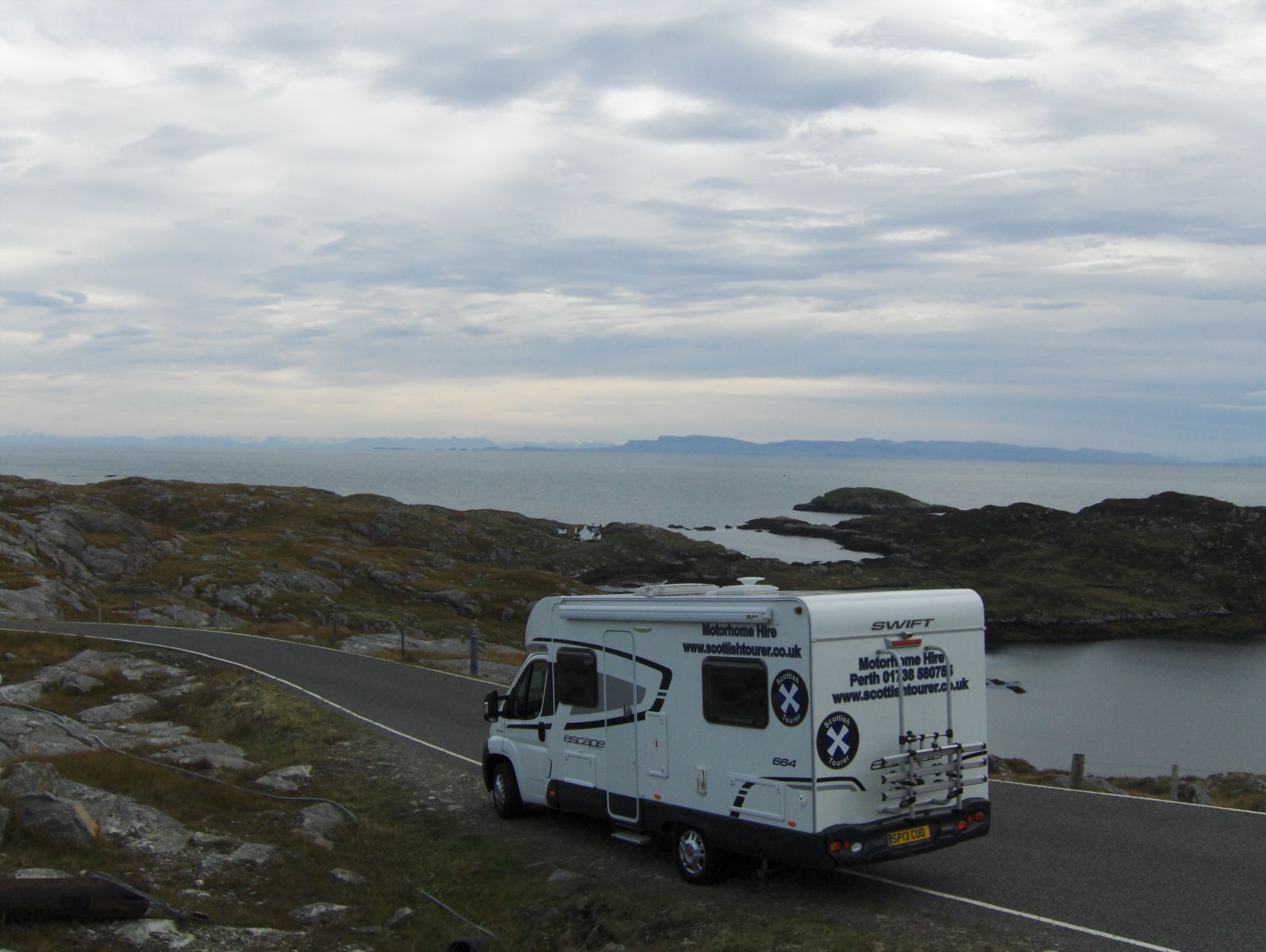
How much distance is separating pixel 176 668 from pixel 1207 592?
93617mm

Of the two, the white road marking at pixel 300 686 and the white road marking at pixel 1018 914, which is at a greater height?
the white road marking at pixel 1018 914

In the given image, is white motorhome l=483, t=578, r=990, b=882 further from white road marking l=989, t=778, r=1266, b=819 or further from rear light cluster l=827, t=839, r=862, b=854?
white road marking l=989, t=778, r=1266, b=819

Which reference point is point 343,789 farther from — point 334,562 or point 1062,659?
point 1062,659

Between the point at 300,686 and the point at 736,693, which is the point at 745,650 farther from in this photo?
the point at 300,686

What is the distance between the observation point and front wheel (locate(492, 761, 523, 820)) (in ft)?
53.2

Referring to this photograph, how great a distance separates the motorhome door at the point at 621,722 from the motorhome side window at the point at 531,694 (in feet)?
5.00

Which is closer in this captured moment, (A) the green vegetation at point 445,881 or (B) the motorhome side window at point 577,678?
(A) the green vegetation at point 445,881

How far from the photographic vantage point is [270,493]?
114438 millimetres

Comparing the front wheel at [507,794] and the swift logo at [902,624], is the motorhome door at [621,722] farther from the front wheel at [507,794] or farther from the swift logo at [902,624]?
the swift logo at [902,624]

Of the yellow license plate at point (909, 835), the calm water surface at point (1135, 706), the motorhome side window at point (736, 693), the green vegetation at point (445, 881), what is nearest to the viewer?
the green vegetation at point (445, 881)

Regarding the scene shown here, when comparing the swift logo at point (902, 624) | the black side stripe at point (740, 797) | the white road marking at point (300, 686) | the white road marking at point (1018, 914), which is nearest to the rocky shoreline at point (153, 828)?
the white road marking at point (300, 686)

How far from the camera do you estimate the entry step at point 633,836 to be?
1359 cm

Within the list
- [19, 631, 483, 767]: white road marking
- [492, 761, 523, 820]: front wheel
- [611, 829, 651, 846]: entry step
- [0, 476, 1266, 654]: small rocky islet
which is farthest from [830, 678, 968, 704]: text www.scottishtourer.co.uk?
[0, 476, 1266, 654]: small rocky islet

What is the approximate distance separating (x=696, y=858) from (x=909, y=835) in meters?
2.64
